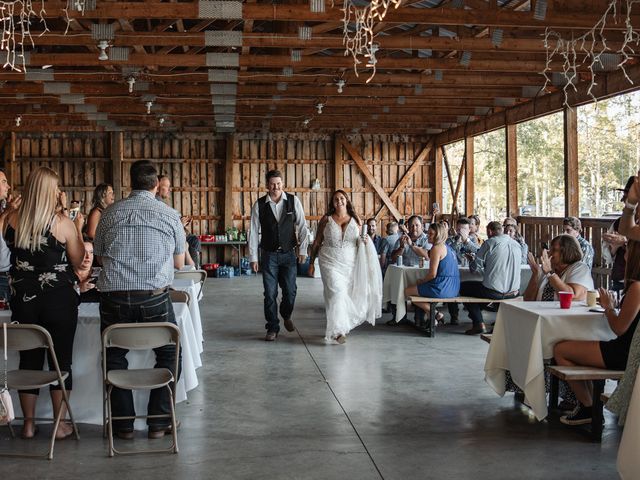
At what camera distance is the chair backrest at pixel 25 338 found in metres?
4.12

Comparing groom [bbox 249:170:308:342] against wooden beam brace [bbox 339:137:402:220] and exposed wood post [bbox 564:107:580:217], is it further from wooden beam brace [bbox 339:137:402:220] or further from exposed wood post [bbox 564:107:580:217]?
wooden beam brace [bbox 339:137:402:220]

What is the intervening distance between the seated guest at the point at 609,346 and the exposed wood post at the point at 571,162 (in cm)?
776

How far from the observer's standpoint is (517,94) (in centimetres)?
1326

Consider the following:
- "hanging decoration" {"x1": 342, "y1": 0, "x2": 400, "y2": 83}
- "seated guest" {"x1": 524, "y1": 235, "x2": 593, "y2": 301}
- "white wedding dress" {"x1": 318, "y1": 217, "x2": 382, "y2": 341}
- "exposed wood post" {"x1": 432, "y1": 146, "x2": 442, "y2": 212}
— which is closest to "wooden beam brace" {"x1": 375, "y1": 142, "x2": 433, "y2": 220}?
"exposed wood post" {"x1": 432, "y1": 146, "x2": 442, "y2": 212}

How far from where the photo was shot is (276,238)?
798 centimetres

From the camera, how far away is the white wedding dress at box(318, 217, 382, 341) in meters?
7.96

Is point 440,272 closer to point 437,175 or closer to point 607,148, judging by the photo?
point 437,175

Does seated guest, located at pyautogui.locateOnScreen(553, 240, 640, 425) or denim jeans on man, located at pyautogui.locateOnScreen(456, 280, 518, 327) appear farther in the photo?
denim jeans on man, located at pyautogui.locateOnScreen(456, 280, 518, 327)

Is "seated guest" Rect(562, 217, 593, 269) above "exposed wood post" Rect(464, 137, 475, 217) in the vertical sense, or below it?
below

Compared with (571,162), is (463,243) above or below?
below

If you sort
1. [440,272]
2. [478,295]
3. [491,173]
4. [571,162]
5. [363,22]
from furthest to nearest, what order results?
[491,173]
[571,162]
[478,295]
[440,272]
[363,22]

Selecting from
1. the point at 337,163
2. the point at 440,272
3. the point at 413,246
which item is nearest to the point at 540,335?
the point at 440,272

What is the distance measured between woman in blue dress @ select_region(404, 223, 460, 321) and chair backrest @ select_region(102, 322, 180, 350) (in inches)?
183

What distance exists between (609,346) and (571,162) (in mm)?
8153
